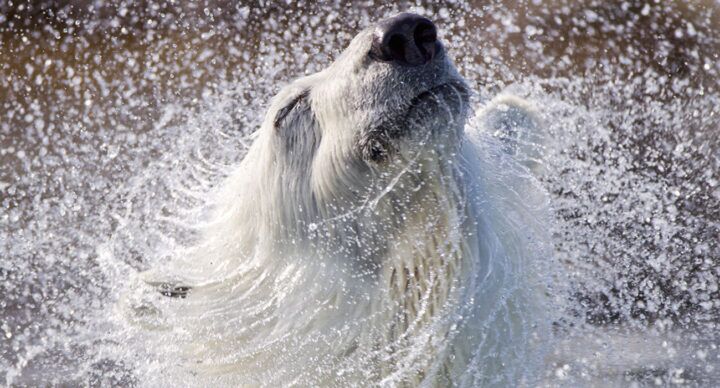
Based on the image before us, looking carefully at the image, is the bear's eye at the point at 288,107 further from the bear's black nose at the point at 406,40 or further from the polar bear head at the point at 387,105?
the bear's black nose at the point at 406,40

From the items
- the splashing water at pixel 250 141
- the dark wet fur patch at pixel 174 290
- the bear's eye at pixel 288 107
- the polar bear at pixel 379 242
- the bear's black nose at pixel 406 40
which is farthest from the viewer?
the splashing water at pixel 250 141

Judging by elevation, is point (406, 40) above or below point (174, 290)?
above

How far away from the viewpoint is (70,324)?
4.26 m

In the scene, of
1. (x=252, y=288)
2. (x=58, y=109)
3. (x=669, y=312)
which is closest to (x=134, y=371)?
(x=252, y=288)

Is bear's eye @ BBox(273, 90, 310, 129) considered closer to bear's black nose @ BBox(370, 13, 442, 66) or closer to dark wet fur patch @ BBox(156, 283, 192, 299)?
bear's black nose @ BBox(370, 13, 442, 66)

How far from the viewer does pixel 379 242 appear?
8.75 ft

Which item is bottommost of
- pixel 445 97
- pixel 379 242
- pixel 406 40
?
pixel 379 242

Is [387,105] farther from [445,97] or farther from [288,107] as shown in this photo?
[288,107]

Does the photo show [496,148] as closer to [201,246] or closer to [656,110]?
[201,246]

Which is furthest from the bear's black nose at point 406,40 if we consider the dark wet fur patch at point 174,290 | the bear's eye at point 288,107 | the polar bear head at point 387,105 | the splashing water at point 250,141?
the dark wet fur patch at point 174,290

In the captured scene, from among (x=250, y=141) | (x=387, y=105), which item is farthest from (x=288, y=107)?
(x=250, y=141)

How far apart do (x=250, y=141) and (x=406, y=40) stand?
5.90 ft

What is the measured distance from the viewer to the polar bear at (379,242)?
7.99 ft

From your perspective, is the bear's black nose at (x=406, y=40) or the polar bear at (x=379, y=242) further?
the polar bear at (x=379, y=242)
